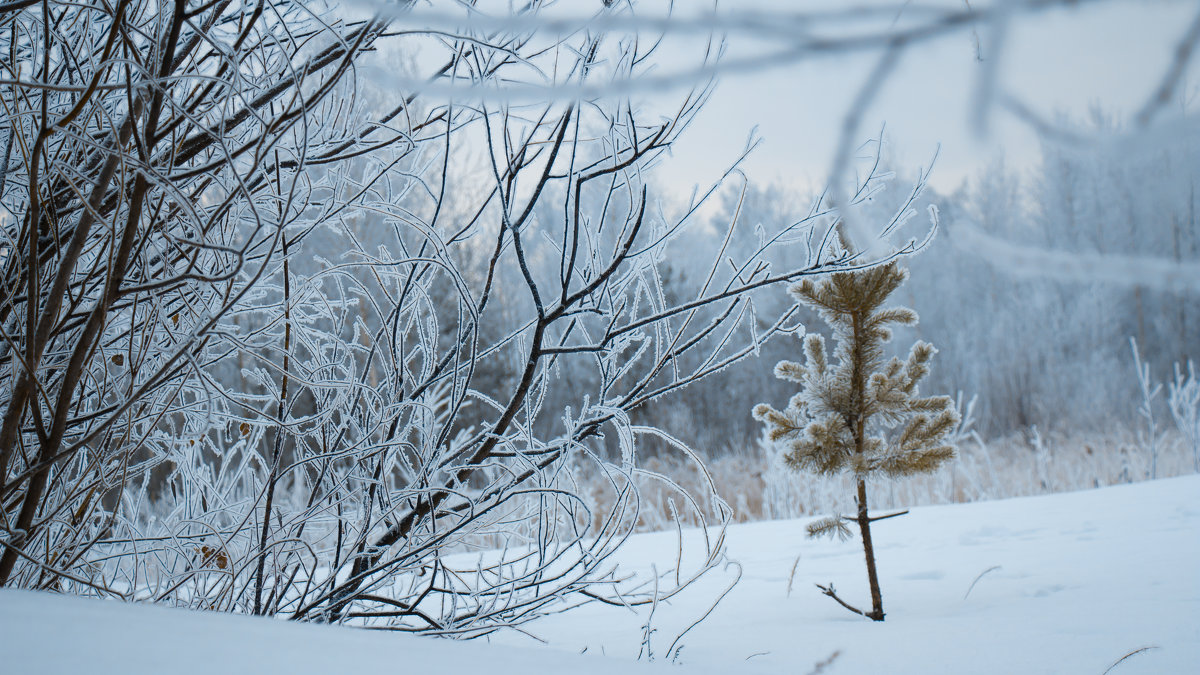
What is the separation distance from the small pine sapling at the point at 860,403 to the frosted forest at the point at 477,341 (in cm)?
2

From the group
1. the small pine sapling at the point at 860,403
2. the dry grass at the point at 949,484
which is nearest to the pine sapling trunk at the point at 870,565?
the small pine sapling at the point at 860,403

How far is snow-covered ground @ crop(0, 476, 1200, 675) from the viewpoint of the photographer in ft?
2.27

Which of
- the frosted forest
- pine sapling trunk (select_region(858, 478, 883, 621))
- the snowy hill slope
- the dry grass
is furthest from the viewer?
the dry grass

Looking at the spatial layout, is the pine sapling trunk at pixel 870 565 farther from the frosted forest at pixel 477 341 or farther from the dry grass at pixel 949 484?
the dry grass at pixel 949 484

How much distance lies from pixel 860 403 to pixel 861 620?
749mm

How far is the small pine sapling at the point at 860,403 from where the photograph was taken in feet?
8.59

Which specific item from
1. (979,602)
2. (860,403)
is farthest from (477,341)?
(979,602)

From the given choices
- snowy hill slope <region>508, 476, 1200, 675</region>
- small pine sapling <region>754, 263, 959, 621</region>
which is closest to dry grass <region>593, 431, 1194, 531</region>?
snowy hill slope <region>508, 476, 1200, 675</region>

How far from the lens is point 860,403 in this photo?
8.93 feet

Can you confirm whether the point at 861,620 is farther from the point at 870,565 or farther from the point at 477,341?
the point at 477,341

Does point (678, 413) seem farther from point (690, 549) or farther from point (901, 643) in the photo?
point (901, 643)

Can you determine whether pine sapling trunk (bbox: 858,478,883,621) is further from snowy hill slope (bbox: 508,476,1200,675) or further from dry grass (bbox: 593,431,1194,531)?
dry grass (bbox: 593,431,1194,531)

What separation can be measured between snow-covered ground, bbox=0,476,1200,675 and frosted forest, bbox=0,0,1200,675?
0.04 feet

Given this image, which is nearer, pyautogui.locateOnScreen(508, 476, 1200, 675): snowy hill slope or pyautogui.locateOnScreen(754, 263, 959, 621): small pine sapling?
pyautogui.locateOnScreen(508, 476, 1200, 675): snowy hill slope
